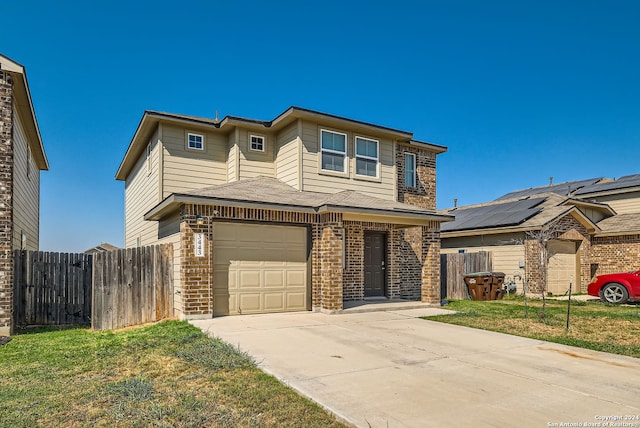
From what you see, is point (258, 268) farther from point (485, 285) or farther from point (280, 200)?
point (485, 285)

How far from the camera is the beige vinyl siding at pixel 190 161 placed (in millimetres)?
13328

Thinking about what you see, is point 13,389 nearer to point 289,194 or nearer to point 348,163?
point 289,194

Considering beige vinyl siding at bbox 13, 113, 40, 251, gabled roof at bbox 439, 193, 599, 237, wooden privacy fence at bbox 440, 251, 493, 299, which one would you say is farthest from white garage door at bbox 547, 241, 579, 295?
beige vinyl siding at bbox 13, 113, 40, 251

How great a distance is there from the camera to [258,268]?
11172 mm

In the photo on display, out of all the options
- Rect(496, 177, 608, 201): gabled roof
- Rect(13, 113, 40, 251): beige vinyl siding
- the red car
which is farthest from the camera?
Rect(496, 177, 608, 201): gabled roof

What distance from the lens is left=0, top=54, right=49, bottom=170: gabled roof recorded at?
932cm

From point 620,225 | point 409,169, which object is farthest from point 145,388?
point 620,225

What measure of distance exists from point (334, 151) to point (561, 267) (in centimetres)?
1247

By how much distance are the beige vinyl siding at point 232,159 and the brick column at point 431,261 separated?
20.4ft

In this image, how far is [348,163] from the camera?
46.0ft

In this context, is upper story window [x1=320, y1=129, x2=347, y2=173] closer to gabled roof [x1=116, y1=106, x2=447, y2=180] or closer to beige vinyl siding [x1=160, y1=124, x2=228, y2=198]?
gabled roof [x1=116, y1=106, x2=447, y2=180]

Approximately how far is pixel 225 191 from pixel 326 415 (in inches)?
303

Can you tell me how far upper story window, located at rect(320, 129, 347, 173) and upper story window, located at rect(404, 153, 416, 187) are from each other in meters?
3.52

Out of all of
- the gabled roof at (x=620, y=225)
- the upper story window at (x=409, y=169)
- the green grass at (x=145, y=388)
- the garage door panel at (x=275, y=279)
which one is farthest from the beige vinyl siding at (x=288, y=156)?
the gabled roof at (x=620, y=225)
